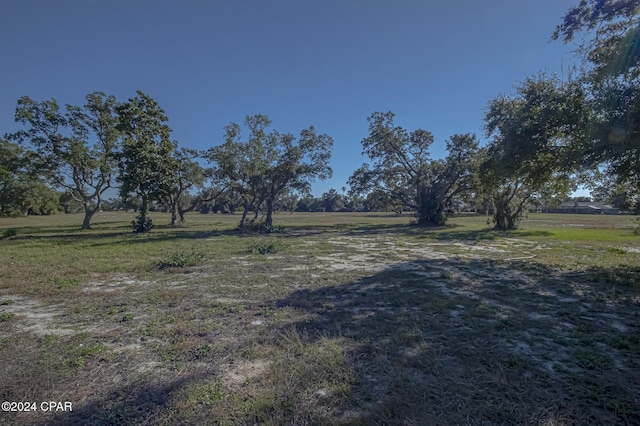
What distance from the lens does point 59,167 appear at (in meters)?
21.8

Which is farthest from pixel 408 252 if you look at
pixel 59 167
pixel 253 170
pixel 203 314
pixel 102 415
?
pixel 59 167

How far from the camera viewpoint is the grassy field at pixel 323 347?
249 centimetres

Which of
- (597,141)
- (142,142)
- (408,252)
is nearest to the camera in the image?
(597,141)

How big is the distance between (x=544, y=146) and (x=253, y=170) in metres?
17.9

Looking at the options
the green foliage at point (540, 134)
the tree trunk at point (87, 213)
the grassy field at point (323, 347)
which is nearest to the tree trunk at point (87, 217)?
the tree trunk at point (87, 213)

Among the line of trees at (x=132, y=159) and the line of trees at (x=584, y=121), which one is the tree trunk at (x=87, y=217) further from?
the line of trees at (x=584, y=121)

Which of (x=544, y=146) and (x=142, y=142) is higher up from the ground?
(x=142, y=142)

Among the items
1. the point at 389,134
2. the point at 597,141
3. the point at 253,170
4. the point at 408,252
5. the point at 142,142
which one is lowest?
the point at 408,252

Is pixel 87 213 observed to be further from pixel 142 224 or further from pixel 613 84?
pixel 613 84

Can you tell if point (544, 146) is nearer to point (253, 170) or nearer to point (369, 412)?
point (369, 412)
